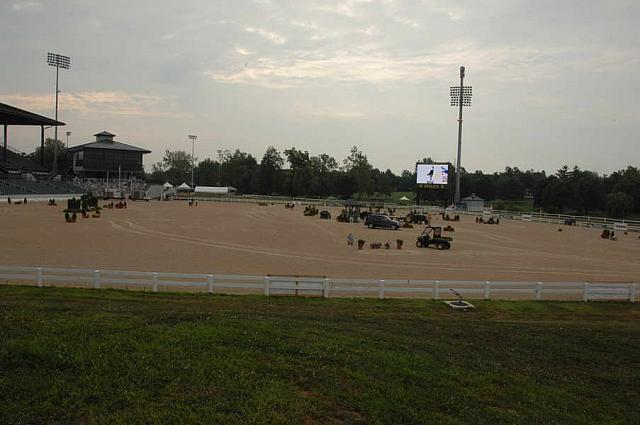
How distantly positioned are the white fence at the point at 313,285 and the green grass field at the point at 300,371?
441 centimetres

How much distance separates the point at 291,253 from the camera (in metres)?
28.4

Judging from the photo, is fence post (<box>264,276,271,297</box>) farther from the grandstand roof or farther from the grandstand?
the grandstand roof

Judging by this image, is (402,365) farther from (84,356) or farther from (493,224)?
(493,224)

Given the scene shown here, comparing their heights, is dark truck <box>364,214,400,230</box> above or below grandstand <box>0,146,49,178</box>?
below

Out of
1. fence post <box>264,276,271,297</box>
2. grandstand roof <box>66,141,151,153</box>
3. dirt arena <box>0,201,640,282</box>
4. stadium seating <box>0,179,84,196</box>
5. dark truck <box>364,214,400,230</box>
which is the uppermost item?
grandstand roof <box>66,141,151,153</box>

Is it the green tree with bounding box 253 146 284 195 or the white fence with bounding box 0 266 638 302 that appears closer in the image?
the white fence with bounding box 0 266 638 302

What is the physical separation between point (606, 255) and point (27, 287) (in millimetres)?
32263

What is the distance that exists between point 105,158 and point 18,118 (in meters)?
25.1

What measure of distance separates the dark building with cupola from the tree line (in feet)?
141

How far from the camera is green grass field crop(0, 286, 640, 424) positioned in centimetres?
630

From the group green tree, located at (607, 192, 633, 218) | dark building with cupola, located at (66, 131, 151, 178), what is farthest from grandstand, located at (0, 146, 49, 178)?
green tree, located at (607, 192, 633, 218)

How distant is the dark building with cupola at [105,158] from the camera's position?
11106 cm

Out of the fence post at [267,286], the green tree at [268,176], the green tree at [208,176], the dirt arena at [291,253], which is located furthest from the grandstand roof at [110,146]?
the fence post at [267,286]

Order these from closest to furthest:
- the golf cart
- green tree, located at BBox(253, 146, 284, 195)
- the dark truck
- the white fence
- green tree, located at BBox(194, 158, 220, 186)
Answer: the white fence
the golf cart
the dark truck
green tree, located at BBox(253, 146, 284, 195)
green tree, located at BBox(194, 158, 220, 186)
